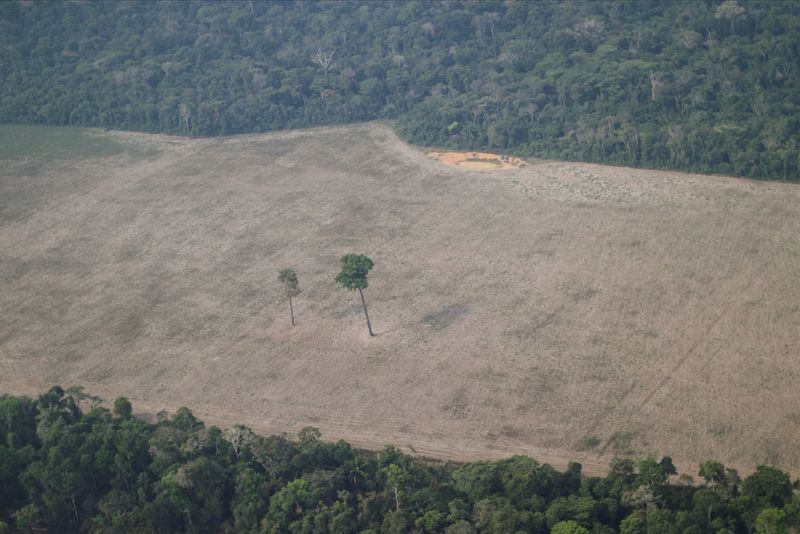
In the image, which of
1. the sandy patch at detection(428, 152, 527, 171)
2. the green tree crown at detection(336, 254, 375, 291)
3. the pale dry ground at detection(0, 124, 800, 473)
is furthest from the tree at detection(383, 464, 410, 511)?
the sandy patch at detection(428, 152, 527, 171)

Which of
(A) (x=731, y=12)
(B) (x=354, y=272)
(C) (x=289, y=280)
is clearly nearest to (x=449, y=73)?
(A) (x=731, y=12)

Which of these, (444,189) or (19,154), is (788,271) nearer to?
(444,189)

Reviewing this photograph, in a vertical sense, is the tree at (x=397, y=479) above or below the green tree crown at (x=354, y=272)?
below

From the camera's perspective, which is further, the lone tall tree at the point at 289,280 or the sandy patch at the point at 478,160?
the sandy patch at the point at 478,160

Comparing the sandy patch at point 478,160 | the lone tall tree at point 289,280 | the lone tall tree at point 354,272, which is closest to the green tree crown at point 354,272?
the lone tall tree at point 354,272

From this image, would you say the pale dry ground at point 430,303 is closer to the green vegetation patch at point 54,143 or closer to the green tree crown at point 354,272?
the green tree crown at point 354,272

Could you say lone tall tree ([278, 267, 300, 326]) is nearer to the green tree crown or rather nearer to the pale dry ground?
the pale dry ground
